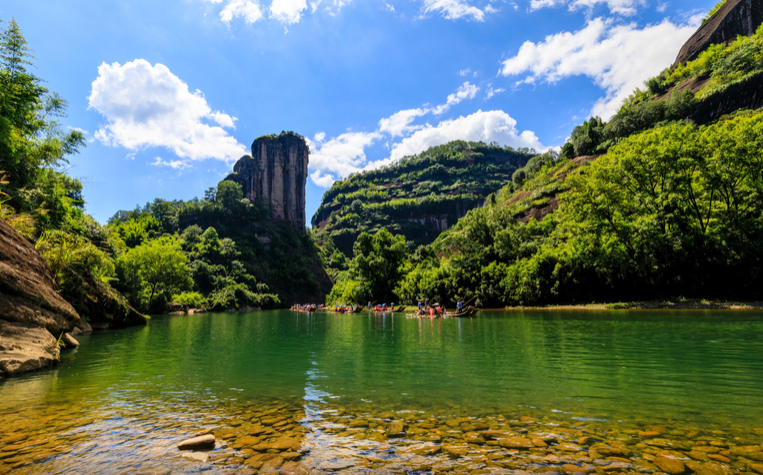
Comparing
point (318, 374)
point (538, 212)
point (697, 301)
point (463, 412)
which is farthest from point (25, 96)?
point (538, 212)

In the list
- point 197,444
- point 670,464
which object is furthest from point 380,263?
point 670,464

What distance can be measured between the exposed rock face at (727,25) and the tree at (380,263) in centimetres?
7704

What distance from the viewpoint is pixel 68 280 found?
16.2 m

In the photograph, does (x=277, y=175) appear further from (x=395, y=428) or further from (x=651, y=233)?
(x=395, y=428)

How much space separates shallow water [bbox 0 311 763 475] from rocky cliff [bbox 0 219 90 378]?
2.27ft

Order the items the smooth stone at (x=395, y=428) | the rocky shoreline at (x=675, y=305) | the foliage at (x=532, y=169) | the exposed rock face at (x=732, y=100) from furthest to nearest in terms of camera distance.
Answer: the foliage at (x=532, y=169) < the exposed rock face at (x=732, y=100) < the rocky shoreline at (x=675, y=305) < the smooth stone at (x=395, y=428)

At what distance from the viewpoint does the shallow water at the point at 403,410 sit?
4.20 meters

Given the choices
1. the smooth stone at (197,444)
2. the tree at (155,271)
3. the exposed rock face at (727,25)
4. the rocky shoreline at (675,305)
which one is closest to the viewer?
the smooth stone at (197,444)

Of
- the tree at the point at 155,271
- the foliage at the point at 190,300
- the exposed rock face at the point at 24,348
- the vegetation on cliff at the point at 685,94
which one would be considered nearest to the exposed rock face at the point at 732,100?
the vegetation on cliff at the point at 685,94

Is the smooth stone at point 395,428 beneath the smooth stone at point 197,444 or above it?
beneath

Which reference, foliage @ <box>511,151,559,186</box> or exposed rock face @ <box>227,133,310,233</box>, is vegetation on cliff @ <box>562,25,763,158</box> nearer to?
foliage @ <box>511,151,559,186</box>

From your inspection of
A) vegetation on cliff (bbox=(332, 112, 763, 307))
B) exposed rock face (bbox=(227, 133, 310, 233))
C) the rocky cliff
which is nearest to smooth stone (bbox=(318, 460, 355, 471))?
the rocky cliff

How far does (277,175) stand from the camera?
419 feet

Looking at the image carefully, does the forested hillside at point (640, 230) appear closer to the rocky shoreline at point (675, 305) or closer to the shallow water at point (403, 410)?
the rocky shoreline at point (675, 305)
